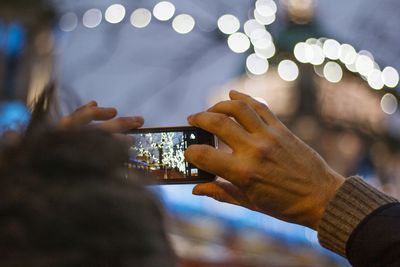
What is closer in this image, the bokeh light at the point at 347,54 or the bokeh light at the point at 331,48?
the bokeh light at the point at 347,54

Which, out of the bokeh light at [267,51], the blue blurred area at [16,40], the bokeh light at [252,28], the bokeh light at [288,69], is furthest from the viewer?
the blue blurred area at [16,40]

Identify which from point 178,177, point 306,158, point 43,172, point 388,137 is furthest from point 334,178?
point 388,137

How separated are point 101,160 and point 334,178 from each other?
94 cm

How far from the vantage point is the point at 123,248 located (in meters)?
0.70

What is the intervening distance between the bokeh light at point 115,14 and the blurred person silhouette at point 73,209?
5798mm

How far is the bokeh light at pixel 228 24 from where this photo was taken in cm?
670

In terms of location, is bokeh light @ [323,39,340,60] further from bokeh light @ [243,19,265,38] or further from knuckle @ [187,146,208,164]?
knuckle @ [187,146,208,164]

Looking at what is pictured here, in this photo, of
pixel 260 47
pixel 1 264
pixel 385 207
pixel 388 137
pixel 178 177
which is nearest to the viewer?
pixel 1 264

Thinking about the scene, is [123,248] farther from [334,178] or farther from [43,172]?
[334,178]

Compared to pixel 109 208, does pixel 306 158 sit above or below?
above

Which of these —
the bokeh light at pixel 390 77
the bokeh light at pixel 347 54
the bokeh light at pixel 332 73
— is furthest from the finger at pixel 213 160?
the bokeh light at pixel 332 73

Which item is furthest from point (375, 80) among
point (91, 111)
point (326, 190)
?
point (91, 111)

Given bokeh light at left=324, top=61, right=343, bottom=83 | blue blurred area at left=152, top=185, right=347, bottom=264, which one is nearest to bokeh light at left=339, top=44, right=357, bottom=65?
bokeh light at left=324, top=61, right=343, bottom=83

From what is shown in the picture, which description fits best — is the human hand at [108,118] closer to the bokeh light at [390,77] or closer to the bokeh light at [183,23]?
the bokeh light at [183,23]
